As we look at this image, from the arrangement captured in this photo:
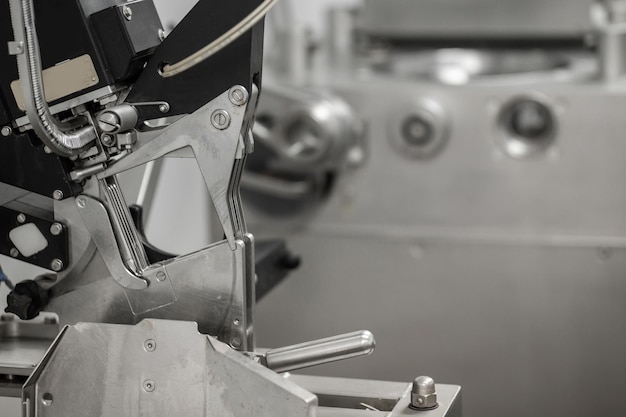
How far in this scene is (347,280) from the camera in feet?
7.11

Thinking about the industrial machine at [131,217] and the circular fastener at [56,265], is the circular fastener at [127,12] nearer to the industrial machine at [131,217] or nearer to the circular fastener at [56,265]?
the industrial machine at [131,217]

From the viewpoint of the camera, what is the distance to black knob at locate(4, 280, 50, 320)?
1.18 meters

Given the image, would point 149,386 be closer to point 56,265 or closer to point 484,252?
point 56,265

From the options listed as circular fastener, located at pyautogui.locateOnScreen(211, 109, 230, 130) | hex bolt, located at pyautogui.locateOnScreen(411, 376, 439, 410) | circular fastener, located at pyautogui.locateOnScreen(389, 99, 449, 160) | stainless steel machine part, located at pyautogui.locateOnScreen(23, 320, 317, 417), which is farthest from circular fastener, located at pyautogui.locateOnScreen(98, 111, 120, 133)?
circular fastener, located at pyautogui.locateOnScreen(389, 99, 449, 160)

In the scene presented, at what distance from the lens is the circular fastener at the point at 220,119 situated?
3.62 ft

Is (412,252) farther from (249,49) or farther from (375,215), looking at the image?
(249,49)

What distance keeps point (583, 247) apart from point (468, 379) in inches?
14.2

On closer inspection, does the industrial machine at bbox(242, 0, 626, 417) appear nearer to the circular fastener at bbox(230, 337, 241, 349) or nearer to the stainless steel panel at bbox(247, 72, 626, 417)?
the stainless steel panel at bbox(247, 72, 626, 417)

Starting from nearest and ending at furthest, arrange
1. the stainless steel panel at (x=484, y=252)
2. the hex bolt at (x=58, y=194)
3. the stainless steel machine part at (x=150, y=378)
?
the stainless steel machine part at (x=150, y=378), the hex bolt at (x=58, y=194), the stainless steel panel at (x=484, y=252)

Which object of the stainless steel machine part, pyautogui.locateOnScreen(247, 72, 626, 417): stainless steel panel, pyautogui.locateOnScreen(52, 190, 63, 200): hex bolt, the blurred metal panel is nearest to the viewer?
the stainless steel machine part

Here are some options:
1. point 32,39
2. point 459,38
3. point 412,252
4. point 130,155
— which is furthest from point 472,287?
point 32,39

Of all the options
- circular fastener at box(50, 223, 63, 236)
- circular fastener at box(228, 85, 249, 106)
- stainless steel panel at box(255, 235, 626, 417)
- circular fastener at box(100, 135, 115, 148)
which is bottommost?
stainless steel panel at box(255, 235, 626, 417)

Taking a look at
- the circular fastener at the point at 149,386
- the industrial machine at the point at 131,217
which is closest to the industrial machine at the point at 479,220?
the industrial machine at the point at 131,217

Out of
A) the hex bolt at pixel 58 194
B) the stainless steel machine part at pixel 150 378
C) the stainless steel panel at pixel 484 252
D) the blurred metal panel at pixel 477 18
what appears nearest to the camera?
the stainless steel machine part at pixel 150 378
